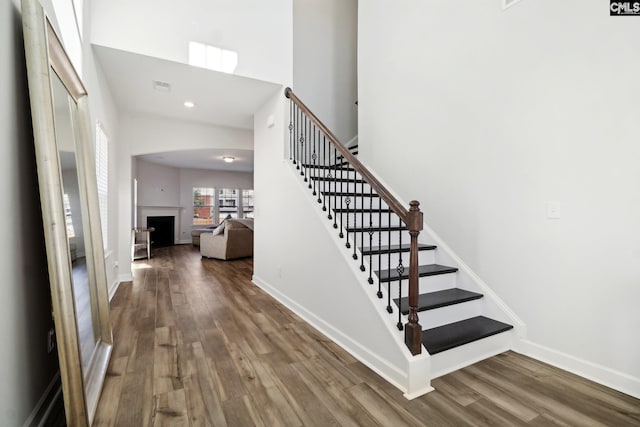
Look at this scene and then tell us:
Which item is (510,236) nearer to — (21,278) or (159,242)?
(21,278)

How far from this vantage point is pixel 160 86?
3826 millimetres

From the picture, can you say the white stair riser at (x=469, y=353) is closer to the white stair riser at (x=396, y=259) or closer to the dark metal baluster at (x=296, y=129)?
the white stair riser at (x=396, y=259)

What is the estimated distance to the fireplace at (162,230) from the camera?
9.55 m

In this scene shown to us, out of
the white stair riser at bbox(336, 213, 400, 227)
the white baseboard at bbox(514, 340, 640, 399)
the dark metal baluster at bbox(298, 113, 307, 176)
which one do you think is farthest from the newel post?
the dark metal baluster at bbox(298, 113, 307, 176)

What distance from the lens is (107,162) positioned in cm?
388

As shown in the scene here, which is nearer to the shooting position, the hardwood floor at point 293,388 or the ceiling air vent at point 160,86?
the hardwood floor at point 293,388

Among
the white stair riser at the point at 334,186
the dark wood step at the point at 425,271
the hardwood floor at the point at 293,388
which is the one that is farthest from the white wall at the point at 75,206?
the dark wood step at the point at 425,271

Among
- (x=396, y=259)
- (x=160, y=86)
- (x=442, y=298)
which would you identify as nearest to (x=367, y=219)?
(x=396, y=259)

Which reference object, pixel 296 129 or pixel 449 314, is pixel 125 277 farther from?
pixel 449 314

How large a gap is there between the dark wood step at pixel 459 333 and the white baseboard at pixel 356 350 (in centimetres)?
27

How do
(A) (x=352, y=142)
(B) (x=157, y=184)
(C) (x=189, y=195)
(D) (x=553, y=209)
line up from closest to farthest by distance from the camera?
(D) (x=553, y=209) < (A) (x=352, y=142) < (B) (x=157, y=184) < (C) (x=189, y=195)

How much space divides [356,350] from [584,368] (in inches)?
59.2

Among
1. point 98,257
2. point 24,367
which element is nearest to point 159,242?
point 98,257

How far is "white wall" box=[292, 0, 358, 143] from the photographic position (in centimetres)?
554
